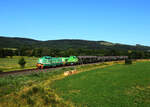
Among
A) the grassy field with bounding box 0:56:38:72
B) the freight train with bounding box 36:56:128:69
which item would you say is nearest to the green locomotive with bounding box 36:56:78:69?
the freight train with bounding box 36:56:128:69

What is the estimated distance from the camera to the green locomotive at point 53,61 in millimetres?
44469

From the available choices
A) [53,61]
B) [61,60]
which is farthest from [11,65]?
[53,61]

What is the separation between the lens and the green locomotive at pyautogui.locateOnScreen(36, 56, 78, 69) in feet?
146

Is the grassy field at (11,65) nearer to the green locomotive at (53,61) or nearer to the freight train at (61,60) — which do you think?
the green locomotive at (53,61)

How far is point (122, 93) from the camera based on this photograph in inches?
731

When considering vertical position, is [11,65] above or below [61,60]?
below

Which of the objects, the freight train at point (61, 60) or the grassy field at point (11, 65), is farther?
the grassy field at point (11, 65)

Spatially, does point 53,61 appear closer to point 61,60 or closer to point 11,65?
point 61,60

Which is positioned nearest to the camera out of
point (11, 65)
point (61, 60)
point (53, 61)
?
point (53, 61)

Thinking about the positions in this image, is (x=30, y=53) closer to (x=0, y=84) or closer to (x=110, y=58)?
(x=110, y=58)

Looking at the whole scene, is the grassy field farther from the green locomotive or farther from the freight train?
the freight train

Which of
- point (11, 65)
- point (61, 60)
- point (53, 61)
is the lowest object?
point (11, 65)

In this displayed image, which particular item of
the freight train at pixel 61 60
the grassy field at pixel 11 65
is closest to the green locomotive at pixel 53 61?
the freight train at pixel 61 60

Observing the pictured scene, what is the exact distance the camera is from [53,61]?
48.7 m
